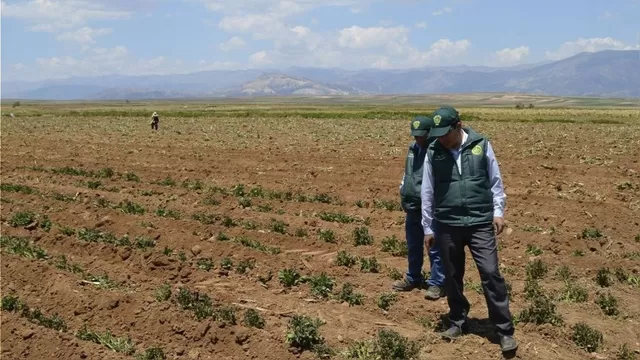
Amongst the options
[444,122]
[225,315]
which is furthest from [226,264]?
[444,122]

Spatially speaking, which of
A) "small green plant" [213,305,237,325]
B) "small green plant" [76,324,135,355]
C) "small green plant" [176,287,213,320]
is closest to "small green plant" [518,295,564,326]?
"small green plant" [213,305,237,325]

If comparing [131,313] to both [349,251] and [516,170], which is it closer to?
[349,251]

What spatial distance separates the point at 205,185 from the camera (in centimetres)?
1512

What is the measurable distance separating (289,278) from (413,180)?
2.05 m

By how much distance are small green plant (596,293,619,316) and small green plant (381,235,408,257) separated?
2.85 metres

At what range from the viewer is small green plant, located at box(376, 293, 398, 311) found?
7043 mm

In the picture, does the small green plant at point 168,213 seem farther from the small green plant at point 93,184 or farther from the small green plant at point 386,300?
the small green plant at point 386,300

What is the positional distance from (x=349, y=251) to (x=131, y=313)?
3.55m

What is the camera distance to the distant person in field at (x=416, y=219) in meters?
6.89

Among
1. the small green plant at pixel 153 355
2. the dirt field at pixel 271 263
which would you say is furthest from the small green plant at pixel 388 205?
the small green plant at pixel 153 355

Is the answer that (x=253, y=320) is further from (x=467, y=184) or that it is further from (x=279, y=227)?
(x=279, y=227)

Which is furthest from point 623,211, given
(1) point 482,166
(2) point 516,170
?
(1) point 482,166

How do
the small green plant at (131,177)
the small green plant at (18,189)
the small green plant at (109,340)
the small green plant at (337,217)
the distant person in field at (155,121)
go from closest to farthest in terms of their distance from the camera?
the small green plant at (109,340), the small green plant at (337,217), the small green plant at (18,189), the small green plant at (131,177), the distant person in field at (155,121)

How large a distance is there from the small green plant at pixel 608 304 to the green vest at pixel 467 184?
2284 millimetres
